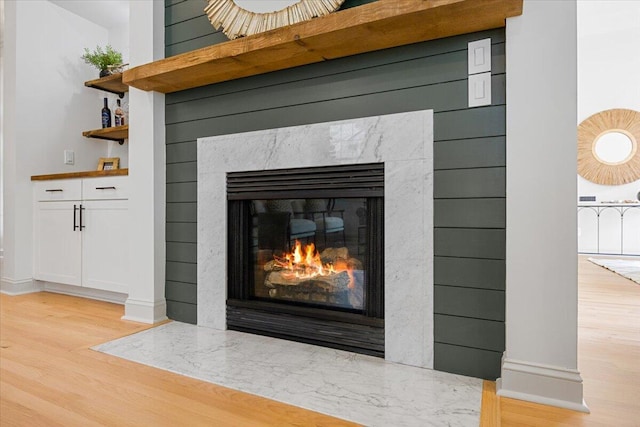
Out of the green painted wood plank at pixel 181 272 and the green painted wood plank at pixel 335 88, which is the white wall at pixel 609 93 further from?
the green painted wood plank at pixel 181 272

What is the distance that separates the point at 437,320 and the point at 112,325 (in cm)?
192

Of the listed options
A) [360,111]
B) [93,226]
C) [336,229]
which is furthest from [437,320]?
[93,226]

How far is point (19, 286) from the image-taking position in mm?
3203

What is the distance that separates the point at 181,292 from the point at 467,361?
168 cm

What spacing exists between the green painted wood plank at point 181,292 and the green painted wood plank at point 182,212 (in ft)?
1.31

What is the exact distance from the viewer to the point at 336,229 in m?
1.96

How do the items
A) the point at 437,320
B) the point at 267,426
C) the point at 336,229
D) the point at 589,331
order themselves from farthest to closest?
the point at 589,331 → the point at 336,229 → the point at 437,320 → the point at 267,426

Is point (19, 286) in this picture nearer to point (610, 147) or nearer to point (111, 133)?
point (111, 133)

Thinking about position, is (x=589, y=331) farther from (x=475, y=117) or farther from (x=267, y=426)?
(x=267, y=426)

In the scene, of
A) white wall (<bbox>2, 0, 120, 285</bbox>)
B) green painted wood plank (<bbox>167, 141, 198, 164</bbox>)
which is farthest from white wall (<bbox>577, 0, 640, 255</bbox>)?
white wall (<bbox>2, 0, 120, 285</bbox>)

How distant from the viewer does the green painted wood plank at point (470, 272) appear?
1.54 m

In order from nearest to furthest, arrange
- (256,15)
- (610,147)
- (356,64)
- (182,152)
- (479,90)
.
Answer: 1. (479,90)
2. (356,64)
3. (256,15)
4. (182,152)
5. (610,147)

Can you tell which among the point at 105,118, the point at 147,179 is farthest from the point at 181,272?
the point at 105,118

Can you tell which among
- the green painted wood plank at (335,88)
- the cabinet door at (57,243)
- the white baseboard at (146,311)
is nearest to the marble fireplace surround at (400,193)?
the green painted wood plank at (335,88)
